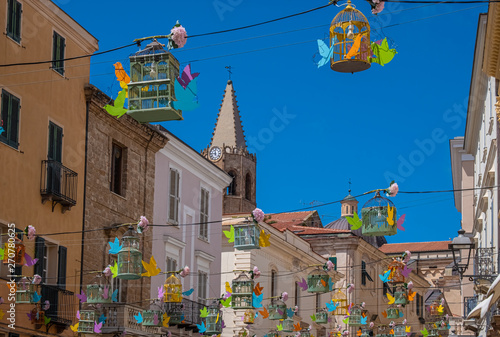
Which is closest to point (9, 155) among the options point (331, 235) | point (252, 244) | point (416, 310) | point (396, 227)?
point (252, 244)

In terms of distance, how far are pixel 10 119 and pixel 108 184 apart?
5966 mm

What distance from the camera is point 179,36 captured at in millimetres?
15992

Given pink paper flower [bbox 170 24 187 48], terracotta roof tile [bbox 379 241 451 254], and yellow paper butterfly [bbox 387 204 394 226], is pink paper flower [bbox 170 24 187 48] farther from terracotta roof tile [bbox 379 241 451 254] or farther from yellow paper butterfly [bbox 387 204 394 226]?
terracotta roof tile [bbox 379 241 451 254]

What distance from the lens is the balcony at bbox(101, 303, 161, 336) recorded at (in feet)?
97.7

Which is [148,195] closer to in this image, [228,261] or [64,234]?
[64,234]

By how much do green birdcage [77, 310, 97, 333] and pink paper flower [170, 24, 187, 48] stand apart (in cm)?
1311

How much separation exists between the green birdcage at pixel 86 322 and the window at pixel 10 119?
190 inches

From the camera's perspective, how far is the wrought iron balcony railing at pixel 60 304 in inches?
1073

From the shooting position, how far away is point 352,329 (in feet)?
200

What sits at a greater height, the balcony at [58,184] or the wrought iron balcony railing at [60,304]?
the balcony at [58,184]

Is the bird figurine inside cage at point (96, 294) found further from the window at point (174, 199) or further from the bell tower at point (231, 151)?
the bell tower at point (231, 151)

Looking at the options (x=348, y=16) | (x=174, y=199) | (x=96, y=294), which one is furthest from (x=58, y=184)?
(x=348, y=16)

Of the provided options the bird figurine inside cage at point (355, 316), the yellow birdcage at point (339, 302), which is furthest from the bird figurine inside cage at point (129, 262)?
the bird figurine inside cage at point (355, 316)

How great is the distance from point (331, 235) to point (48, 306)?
1413 inches
